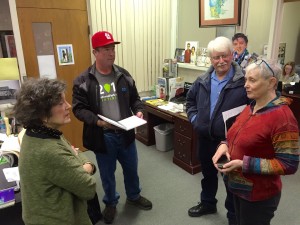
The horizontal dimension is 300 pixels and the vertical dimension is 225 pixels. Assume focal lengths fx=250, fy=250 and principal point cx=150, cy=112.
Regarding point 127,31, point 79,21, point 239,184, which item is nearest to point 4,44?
point 79,21

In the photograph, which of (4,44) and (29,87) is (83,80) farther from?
(4,44)

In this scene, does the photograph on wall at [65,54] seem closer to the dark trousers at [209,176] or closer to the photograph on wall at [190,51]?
the photograph on wall at [190,51]

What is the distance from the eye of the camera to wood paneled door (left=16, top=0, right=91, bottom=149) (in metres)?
2.86

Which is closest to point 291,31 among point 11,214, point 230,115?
point 230,115

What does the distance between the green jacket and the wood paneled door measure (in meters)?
2.03

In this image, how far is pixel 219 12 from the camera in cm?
298

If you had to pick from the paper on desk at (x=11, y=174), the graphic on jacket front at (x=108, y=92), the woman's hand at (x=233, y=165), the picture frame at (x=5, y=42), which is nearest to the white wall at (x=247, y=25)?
the graphic on jacket front at (x=108, y=92)

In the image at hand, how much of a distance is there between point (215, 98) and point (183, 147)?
1281 millimetres

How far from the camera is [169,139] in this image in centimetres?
356

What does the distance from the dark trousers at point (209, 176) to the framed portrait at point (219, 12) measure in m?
1.63

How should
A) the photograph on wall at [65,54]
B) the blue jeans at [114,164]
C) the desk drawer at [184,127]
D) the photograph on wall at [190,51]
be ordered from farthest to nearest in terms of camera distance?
→ the photograph on wall at [190,51]
the photograph on wall at [65,54]
the desk drawer at [184,127]
the blue jeans at [114,164]

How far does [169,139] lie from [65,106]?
2472mm

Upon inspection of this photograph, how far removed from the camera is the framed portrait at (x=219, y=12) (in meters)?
2.82

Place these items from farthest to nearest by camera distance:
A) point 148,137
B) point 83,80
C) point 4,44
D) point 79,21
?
point 148,137
point 79,21
point 4,44
point 83,80
